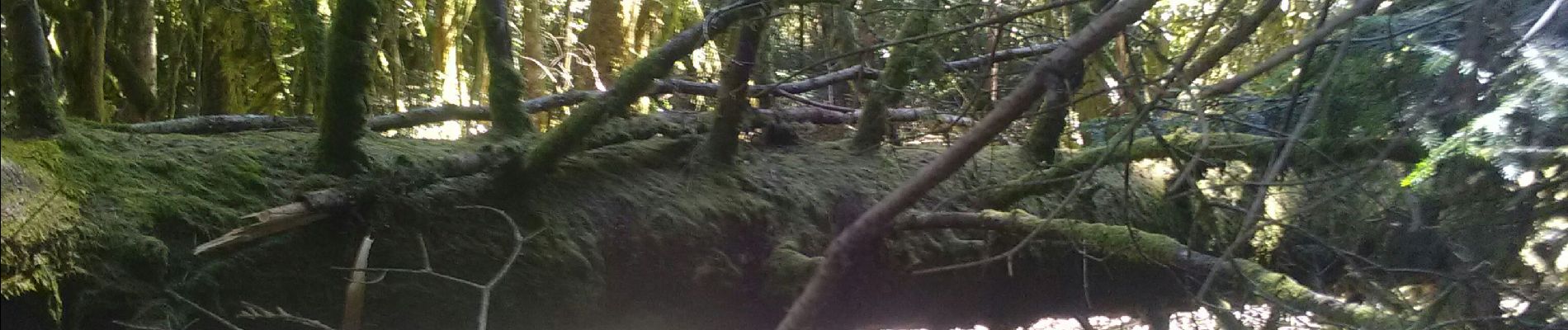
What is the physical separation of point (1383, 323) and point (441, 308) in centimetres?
213

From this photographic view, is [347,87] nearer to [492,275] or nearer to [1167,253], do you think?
[492,275]

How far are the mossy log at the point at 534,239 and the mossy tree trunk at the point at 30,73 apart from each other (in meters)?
0.06

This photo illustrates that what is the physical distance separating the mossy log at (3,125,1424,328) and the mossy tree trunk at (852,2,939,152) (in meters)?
0.09

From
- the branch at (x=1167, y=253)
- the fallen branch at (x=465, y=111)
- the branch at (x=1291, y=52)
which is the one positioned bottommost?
the branch at (x=1167, y=253)

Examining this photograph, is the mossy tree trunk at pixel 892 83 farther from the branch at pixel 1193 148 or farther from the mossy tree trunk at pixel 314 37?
the mossy tree trunk at pixel 314 37

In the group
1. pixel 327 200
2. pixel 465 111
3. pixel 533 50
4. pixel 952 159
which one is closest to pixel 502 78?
pixel 465 111

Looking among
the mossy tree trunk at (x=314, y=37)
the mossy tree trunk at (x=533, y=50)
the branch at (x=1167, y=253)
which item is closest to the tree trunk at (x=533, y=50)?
the mossy tree trunk at (x=533, y=50)

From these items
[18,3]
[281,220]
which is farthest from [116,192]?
[18,3]

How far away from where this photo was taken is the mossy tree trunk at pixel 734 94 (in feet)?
Result: 8.59

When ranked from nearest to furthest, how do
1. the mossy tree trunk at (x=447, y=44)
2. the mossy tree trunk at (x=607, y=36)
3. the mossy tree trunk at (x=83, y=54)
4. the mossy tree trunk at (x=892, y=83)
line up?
the mossy tree trunk at (x=892, y=83)
the mossy tree trunk at (x=83, y=54)
the mossy tree trunk at (x=447, y=44)
the mossy tree trunk at (x=607, y=36)

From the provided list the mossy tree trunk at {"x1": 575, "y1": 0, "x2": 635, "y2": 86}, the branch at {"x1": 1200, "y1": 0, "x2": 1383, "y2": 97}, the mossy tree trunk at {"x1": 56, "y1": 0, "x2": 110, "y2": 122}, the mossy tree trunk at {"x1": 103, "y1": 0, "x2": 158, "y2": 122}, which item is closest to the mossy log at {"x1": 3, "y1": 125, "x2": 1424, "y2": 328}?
the branch at {"x1": 1200, "y1": 0, "x2": 1383, "y2": 97}

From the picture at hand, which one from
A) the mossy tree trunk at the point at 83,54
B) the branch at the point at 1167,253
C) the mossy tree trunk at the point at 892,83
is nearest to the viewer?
the branch at the point at 1167,253

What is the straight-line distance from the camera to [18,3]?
6.02ft

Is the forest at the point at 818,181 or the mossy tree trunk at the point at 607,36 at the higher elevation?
the mossy tree trunk at the point at 607,36
